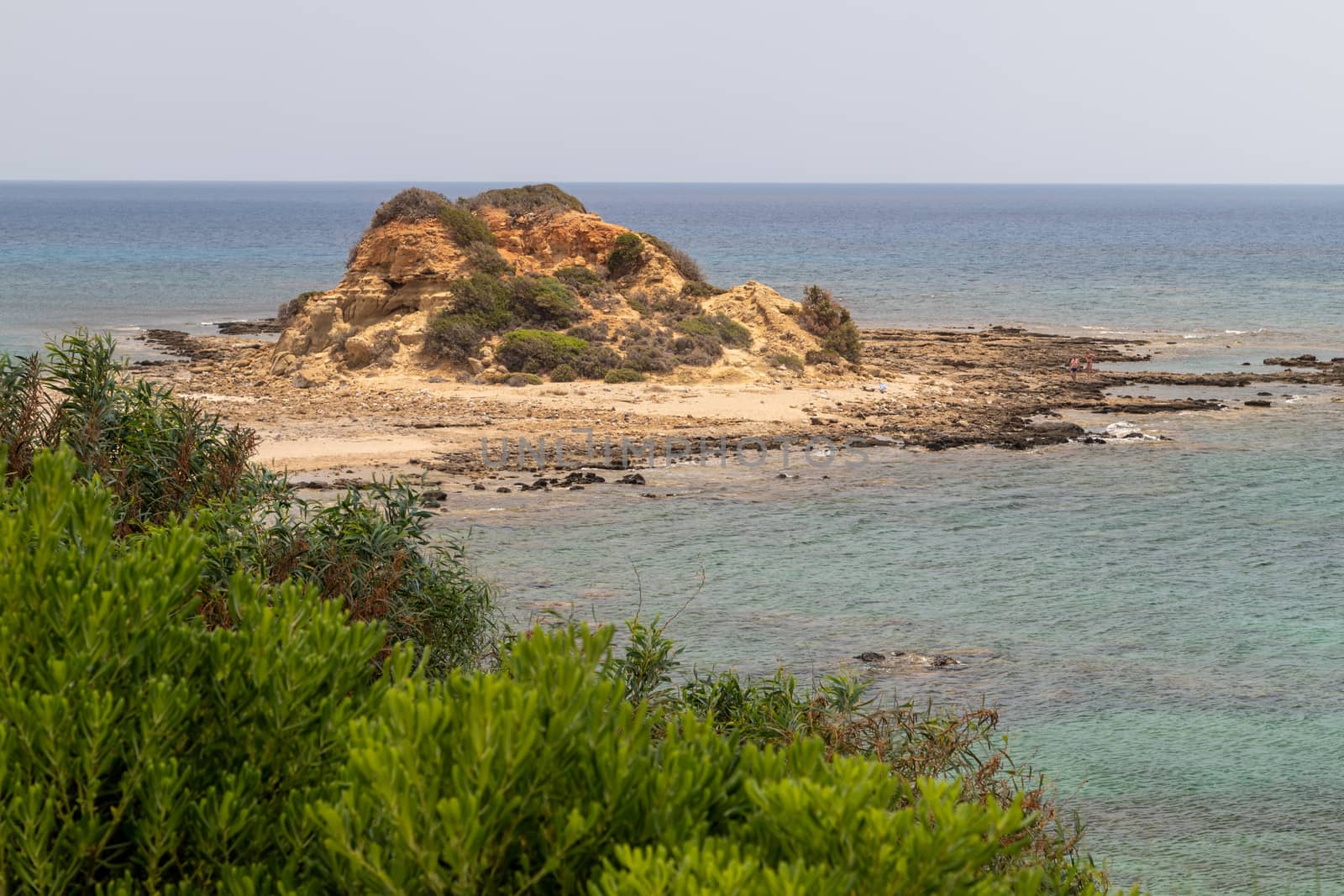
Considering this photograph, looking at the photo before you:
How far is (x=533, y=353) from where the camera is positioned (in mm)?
39000

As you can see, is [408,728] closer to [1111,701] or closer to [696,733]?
[696,733]

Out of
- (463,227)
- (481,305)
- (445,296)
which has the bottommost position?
(481,305)

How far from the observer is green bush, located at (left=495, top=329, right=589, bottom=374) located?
128 ft

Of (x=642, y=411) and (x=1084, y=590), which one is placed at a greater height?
(x=642, y=411)

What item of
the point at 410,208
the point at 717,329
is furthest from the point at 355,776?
the point at 410,208

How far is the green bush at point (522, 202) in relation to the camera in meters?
46.5

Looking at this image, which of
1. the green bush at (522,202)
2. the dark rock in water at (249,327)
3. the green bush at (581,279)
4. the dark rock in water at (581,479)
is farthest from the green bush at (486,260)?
the dark rock in water at (581,479)

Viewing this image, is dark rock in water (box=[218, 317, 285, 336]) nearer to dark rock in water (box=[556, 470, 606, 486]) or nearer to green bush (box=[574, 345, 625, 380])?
green bush (box=[574, 345, 625, 380])

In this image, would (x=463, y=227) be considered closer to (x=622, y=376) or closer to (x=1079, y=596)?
(x=622, y=376)

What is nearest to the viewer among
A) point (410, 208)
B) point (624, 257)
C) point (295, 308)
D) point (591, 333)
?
point (591, 333)

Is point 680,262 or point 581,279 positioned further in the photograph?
point 680,262

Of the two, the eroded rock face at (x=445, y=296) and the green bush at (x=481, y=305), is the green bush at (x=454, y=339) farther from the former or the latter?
the green bush at (x=481, y=305)

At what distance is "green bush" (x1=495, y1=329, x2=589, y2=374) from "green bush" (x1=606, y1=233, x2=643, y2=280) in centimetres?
731

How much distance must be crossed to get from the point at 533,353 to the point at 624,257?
26.7 feet
